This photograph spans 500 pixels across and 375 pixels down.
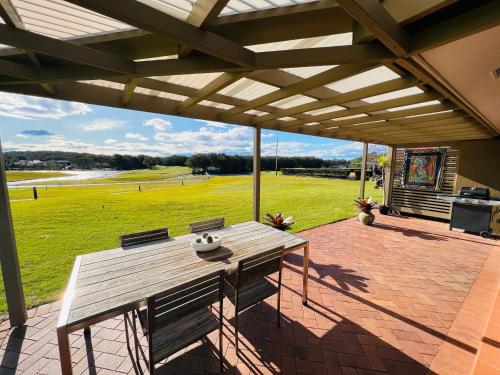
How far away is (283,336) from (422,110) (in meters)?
3.75

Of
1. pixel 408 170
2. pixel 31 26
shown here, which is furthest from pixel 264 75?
pixel 408 170

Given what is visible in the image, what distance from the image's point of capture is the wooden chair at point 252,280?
7.18ft

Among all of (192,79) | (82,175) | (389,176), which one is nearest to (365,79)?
(192,79)

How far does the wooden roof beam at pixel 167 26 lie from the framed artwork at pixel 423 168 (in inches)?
333

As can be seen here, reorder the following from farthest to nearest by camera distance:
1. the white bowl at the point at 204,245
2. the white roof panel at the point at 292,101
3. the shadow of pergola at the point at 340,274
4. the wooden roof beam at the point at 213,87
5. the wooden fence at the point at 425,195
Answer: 1. the wooden fence at the point at 425,195
2. the shadow of pergola at the point at 340,274
3. the white roof panel at the point at 292,101
4. the white bowl at the point at 204,245
5. the wooden roof beam at the point at 213,87

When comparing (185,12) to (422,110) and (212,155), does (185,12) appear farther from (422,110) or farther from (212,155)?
(212,155)

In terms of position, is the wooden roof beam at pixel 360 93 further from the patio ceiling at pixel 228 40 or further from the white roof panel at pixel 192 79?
the white roof panel at pixel 192 79

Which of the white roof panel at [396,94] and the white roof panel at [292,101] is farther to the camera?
the white roof panel at [292,101]

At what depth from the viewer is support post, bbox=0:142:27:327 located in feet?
8.00

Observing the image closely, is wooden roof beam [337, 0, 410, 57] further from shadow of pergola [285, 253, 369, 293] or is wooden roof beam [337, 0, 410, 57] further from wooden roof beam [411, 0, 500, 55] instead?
shadow of pergola [285, 253, 369, 293]

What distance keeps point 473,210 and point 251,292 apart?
22.6 feet

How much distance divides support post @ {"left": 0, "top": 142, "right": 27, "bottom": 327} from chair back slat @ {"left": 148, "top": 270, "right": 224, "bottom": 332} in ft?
7.24

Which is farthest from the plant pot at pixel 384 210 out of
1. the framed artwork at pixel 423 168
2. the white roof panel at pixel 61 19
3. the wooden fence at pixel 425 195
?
the white roof panel at pixel 61 19

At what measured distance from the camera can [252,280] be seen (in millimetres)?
2299
